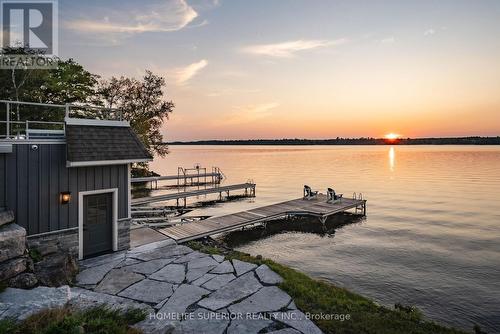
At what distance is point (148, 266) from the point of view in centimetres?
919

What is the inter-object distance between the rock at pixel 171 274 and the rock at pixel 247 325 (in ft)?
8.62

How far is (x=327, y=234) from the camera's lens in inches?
777

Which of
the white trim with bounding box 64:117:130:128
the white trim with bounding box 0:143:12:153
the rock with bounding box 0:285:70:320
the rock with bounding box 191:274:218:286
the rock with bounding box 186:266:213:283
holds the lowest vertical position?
the rock with bounding box 186:266:213:283

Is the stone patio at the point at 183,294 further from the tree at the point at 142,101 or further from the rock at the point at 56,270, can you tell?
the tree at the point at 142,101

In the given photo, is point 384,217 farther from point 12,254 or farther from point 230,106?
point 230,106

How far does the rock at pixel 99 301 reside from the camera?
21.3 ft

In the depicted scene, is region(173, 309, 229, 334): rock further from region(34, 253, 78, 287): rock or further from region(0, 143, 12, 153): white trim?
region(0, 143, 12, 153): white trim

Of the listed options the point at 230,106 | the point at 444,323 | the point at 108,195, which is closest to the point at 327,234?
the point at 444,323

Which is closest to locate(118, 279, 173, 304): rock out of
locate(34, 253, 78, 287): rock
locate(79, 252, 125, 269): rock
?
locate(34, 253, 78, 287): rock

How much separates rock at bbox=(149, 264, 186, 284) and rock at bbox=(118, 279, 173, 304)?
0.25 metres

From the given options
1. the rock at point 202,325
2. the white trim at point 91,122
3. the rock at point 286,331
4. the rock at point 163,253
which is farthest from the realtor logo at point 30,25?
the rock at point 286,331

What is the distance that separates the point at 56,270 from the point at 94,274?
3.59 ft

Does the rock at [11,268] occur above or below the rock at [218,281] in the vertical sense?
above

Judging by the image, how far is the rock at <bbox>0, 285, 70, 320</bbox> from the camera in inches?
201
